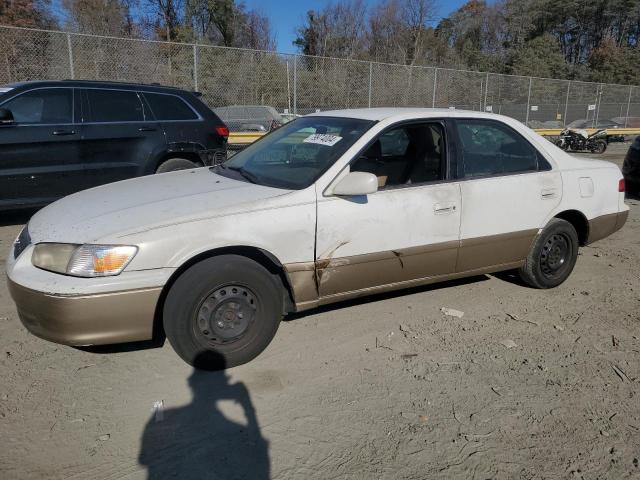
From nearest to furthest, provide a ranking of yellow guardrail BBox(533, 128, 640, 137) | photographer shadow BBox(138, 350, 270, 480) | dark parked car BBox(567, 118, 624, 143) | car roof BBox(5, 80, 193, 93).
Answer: photographer shadow BBox(138, 350, 270, 480) < car roof BBox(5, 80, 193, 93) < yellow guardrail BBox(533, 128, 640, 137) < dark parked car BBox(567, 118, 624, 143)

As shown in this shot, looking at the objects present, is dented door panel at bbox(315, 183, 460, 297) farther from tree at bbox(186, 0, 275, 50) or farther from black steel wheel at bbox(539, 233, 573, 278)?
tree at bbox(186, 0, 275, 50)

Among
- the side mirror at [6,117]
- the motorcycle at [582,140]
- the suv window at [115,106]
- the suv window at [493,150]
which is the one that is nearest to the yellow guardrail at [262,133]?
the motorcycle at [582,140]

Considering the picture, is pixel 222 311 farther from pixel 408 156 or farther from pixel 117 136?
Result: pixel 117 136

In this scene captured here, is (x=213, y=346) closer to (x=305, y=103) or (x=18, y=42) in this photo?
(x=18, y=42)

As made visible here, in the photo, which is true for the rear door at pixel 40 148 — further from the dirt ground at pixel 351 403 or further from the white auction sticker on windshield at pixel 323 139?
the white auction sticker on windshield at pixel 323 139

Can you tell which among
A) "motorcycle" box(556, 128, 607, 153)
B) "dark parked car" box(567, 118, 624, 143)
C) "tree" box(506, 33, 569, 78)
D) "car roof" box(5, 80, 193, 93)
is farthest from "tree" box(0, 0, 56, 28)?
"tree" box(506, 33, 569, 78)

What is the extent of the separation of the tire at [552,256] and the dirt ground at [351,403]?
52cm

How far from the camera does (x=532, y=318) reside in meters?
4.20

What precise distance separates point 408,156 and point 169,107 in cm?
394

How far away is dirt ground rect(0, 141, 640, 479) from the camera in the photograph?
8.11ft

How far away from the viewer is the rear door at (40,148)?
592 cm

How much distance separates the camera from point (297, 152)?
13.2 feet

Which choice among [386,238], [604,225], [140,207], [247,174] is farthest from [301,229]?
[604,225]

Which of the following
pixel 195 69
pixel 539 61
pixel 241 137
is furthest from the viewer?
pixel 539 61
